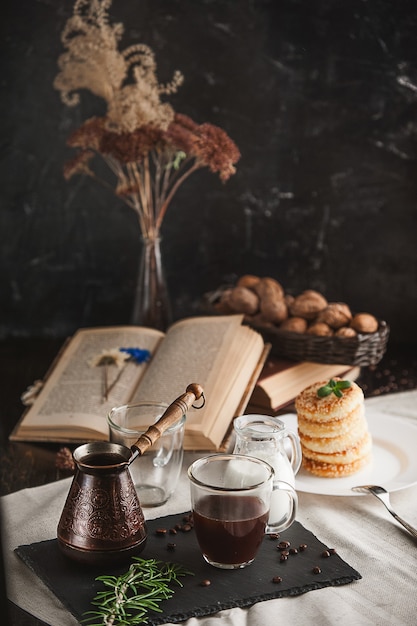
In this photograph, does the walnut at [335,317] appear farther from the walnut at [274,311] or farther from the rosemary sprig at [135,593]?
the rosemary sprig at [135,593]

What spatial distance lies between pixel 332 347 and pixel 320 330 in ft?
0.19

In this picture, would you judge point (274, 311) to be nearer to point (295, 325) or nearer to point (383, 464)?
point (295, 325)

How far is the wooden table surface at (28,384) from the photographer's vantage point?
1748 mm

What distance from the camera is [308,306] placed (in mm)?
2186

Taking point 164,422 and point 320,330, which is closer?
point 164,422

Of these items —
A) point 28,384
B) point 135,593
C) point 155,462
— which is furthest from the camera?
point 28,384

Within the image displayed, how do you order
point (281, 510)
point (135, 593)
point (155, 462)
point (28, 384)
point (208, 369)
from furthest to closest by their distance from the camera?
point (28, 384)
point (208, 369)
point (155, 462)
point (281, 510)
point (135, 593)

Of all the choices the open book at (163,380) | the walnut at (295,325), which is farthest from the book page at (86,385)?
the walnut at (295,325)

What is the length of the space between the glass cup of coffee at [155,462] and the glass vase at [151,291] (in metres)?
0.66

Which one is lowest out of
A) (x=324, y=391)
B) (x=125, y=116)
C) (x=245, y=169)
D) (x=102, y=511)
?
(x=102, y=511)

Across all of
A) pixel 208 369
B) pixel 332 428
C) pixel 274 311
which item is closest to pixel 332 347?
pixel 274 311

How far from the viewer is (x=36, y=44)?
7.98 ft

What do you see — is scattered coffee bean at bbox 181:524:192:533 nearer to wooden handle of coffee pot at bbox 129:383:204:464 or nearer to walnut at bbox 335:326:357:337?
wooden handle of coffee pot at bbox 129:383:204:464

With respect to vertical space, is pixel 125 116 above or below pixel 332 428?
above
